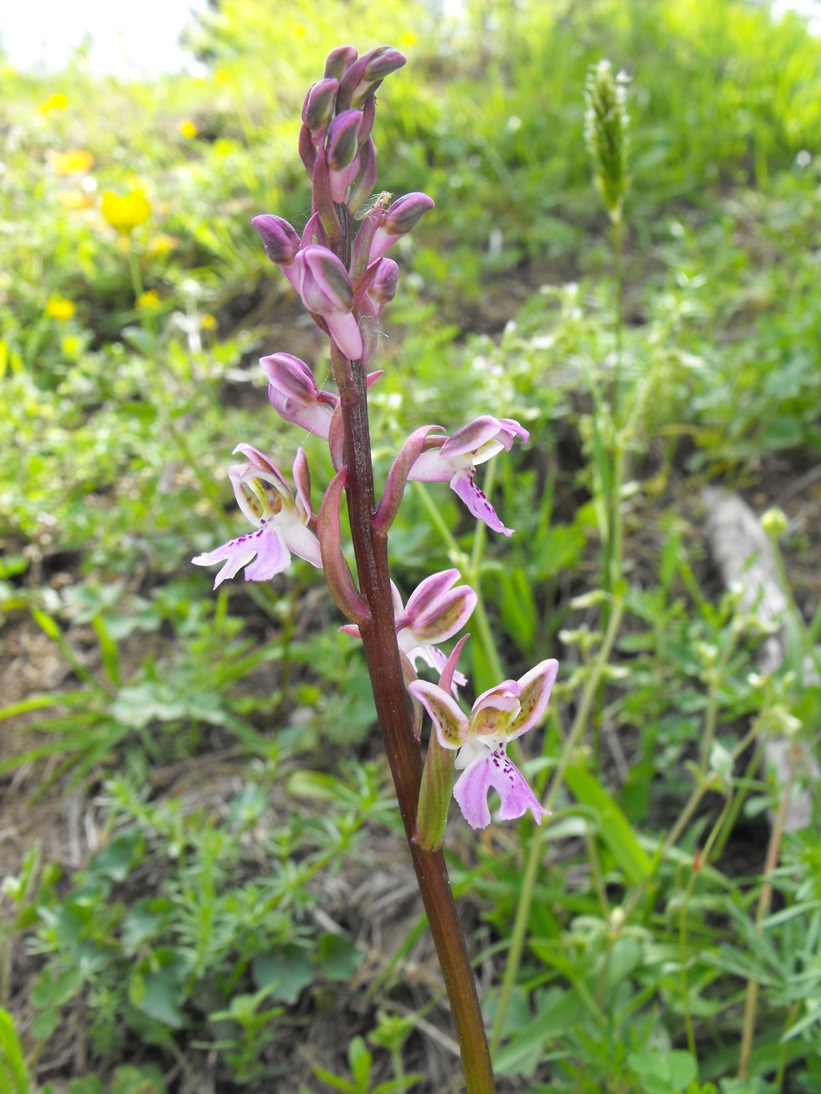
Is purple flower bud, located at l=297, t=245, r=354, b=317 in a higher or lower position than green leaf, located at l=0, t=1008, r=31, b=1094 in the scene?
higher

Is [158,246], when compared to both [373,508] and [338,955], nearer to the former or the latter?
[338,955]

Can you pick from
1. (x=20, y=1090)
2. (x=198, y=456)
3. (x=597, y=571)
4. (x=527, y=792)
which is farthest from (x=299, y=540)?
(x=198, y=456)

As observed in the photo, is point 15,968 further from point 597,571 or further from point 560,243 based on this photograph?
point 560,243

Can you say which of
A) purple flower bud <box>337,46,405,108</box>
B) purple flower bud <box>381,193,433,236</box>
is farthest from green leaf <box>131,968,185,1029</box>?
purple flower bud <box>337,46,405,108</box>

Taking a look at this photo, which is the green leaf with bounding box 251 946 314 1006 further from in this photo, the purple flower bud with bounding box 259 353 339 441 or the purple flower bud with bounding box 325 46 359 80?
the purple flower bud with bounding box 325 46 359 80

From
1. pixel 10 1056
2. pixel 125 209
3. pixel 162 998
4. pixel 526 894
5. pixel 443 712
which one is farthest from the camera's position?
pixel 125 209

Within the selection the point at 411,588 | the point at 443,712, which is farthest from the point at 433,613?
the point at 411,588

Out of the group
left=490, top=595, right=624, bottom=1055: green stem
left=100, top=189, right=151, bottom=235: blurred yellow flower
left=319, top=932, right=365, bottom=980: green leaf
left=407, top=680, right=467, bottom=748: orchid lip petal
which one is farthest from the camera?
left=100, top=189, right=151, bottom=235: blurred yellow flower
